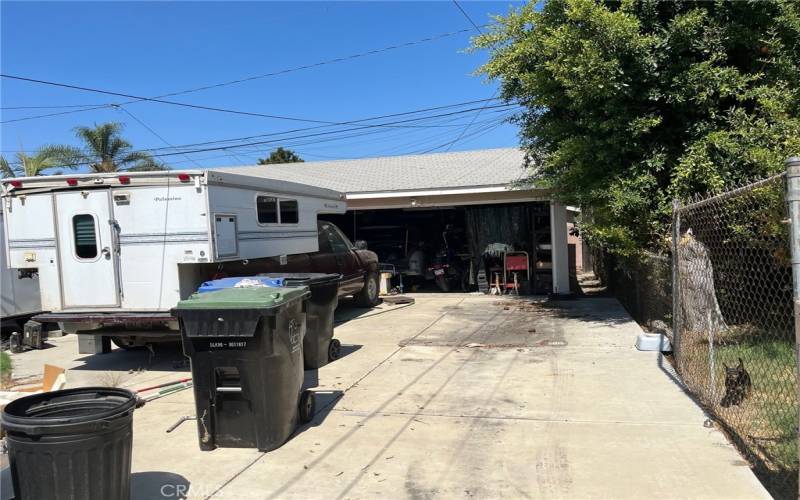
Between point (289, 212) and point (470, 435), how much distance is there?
612 cm

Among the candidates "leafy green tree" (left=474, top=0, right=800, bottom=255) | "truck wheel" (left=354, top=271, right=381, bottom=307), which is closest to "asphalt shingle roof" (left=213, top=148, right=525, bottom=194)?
"truck wheel" (left=354, top=271, right=381, bottom=307)

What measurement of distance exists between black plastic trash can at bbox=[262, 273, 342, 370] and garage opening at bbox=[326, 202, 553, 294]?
894 cm

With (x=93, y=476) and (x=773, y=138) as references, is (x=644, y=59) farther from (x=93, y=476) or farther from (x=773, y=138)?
(x=93, y=476)

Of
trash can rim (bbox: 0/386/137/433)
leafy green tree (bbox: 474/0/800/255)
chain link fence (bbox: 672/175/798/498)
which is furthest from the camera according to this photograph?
leafy green tree (bbox: 474/0/800/255)

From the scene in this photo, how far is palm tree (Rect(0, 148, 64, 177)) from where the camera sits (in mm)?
19688

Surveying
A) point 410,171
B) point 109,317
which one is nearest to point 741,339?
point 109,317

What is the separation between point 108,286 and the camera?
7816 mm

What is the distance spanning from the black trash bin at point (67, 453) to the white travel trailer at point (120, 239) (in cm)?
415

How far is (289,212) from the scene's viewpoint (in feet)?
33.8

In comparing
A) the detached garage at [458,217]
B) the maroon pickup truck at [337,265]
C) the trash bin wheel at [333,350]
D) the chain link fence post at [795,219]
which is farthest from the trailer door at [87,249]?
the detached garage at [458,217]

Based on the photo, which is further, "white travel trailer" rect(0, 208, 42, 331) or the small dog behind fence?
"white travel trailer" rect(0, 208, 42, 331)

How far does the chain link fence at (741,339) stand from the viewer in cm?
472

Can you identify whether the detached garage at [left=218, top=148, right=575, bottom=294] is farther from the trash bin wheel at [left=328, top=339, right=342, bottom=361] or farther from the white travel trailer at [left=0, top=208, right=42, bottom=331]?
the white travel trailer at [left=0, top=208, right=42, bottom=331]

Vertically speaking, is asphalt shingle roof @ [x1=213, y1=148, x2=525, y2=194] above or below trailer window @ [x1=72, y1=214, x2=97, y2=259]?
above
